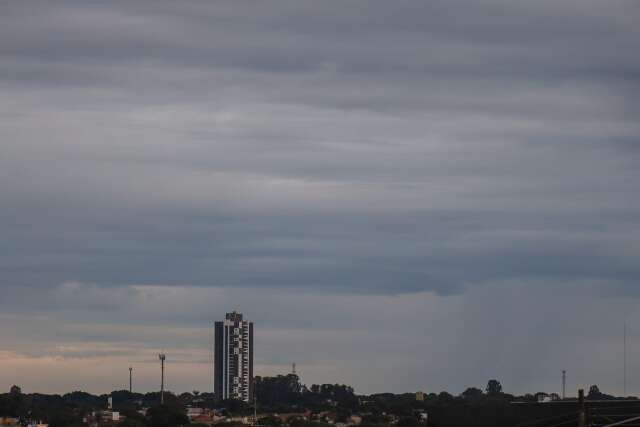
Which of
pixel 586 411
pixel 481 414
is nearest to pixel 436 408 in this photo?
pixel 481 414

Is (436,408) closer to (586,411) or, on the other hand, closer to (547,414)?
(547,414)

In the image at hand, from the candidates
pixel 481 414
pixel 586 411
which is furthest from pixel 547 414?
pixel 586 411

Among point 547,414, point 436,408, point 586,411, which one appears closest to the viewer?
point 586,411

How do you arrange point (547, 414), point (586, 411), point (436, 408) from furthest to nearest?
1. point (436, 408)
2. point (547, 414)
3. point (586, 411)

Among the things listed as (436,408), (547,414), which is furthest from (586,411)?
(436,408)

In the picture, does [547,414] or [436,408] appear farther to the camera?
[436,408]

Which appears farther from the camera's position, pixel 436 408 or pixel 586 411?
pixel 436 408

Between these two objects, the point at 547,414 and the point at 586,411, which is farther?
the point at 547,414

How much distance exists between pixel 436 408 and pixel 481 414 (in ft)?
17.1

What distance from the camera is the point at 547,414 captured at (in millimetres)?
91750

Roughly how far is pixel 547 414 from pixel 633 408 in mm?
5440

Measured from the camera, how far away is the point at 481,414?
9550cm

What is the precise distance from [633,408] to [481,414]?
Result: 31.5 feet

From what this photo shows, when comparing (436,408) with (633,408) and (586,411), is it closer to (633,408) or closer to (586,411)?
(633,408)
